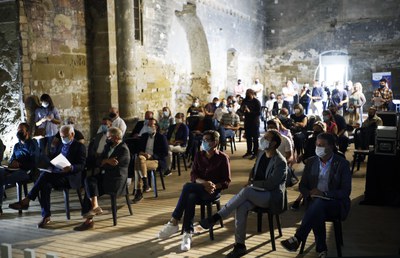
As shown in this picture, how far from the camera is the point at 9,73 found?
27.1ft

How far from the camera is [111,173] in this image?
18.2ft

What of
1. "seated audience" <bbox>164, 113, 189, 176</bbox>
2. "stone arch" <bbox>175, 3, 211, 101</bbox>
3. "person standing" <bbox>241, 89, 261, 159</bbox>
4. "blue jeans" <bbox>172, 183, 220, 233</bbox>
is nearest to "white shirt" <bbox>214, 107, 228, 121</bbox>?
"person standing" <bbox>241, 89, 261, 159</bbox>

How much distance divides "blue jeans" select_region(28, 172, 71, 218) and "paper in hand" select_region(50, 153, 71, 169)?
0.50 feet

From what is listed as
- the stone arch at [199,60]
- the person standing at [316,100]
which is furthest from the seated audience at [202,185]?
the person standing at [316,100]

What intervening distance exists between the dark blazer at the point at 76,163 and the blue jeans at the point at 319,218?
2.96m

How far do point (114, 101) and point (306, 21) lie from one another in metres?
13.2

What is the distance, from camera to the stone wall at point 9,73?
26.7 feet

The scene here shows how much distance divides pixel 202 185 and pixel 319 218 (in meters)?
1.32

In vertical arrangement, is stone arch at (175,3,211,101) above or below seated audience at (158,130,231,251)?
above

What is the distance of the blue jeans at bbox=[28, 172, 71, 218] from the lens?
5582 mm

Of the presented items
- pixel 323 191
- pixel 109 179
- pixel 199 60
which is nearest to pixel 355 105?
pixel 199 60

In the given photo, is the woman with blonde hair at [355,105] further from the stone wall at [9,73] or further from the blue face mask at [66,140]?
the blue face mask at [66,140]

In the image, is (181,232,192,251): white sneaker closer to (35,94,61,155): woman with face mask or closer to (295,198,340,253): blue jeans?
(295,198,340,253): blue jeans

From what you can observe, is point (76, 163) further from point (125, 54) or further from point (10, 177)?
point (125, 54)
